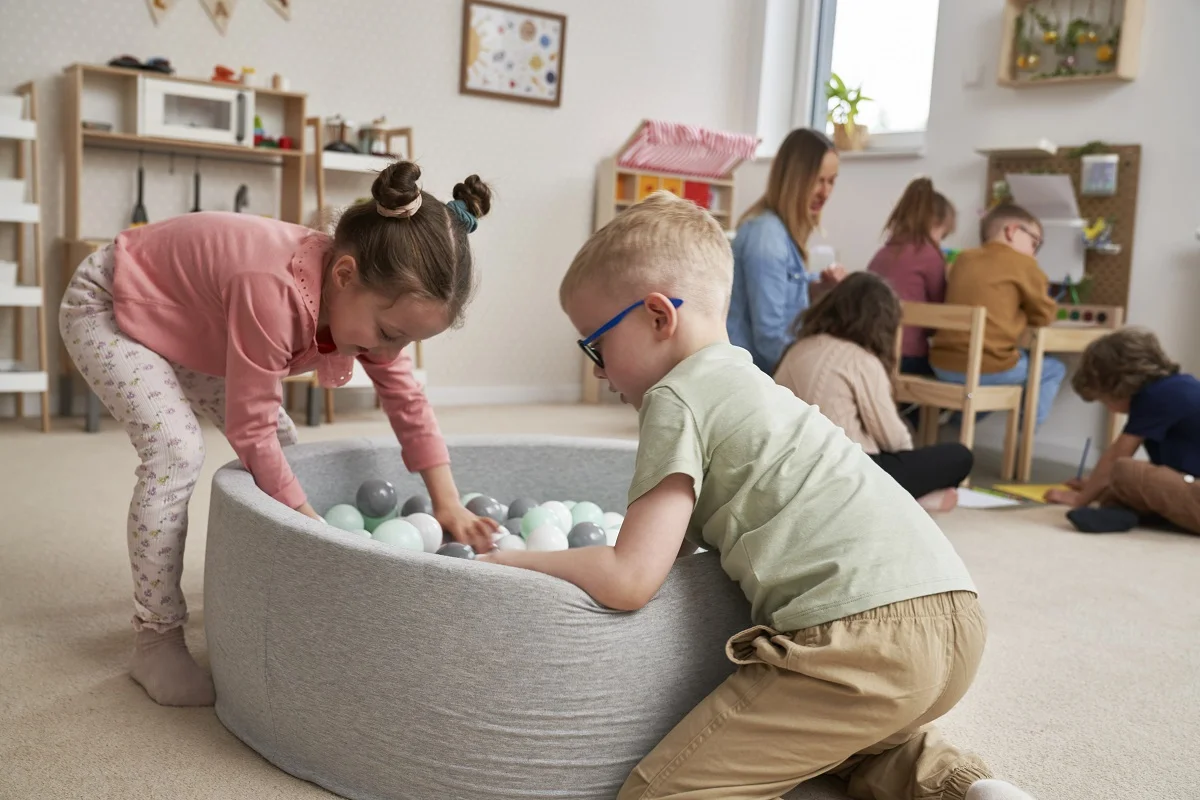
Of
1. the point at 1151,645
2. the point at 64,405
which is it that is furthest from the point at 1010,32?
the point at 64,405

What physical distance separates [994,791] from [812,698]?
→ 273mm

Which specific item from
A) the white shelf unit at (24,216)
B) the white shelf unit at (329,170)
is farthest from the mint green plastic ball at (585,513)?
the white shelf unit at (24,216)

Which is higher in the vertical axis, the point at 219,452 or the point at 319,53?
the point at 319,53

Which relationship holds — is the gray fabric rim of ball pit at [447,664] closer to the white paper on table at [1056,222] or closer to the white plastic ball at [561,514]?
the white plastic ball at [561,514]

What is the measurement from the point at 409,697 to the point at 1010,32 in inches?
183

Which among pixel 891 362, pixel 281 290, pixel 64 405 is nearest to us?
pixel 281 290

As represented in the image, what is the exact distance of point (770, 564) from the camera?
1.38 meters

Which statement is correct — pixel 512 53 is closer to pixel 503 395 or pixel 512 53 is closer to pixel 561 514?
pixel 503 395

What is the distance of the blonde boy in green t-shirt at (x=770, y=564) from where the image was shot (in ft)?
4.39

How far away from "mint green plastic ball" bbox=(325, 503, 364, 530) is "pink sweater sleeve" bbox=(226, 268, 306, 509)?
38cm

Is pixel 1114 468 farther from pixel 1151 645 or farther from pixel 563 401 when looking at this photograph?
pixel 563 401

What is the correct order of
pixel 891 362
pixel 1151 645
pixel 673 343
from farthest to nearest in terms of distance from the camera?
pixel 891 362 → pixel 1151 645 → pixel 673 343

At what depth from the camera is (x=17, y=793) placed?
4.67 feet

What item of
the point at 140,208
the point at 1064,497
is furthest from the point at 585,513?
the point at 140,208
